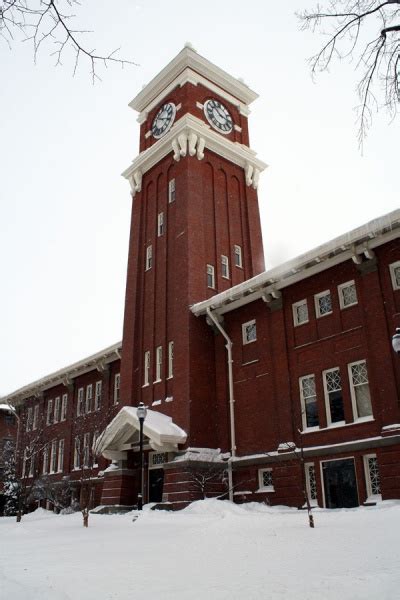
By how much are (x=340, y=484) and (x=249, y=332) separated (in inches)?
349

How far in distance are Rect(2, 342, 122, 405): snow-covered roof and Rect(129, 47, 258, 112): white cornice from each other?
18434 millimetres

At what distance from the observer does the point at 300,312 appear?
2531 centimetres

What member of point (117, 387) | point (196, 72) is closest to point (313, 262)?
point (117, 387)

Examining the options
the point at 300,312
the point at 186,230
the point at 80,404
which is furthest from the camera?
the point at 80,404

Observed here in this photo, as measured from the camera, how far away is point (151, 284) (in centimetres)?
3356

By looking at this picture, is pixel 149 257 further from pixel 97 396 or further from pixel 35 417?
pixel 35 417

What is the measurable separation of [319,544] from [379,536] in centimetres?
144

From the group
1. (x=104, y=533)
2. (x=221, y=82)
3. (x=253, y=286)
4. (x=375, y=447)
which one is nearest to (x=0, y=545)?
(x=104, y=533)

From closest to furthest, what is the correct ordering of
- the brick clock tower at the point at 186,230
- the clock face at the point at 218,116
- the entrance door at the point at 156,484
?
the entrance door at the point at 156,484
the brick clock tower at the point at 186,230
the clock face at the point at 218,116

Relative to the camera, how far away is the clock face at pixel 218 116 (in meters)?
37.4

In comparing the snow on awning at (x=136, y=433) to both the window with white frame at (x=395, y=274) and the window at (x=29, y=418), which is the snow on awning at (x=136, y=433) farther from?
the window at (x=29, y=418)

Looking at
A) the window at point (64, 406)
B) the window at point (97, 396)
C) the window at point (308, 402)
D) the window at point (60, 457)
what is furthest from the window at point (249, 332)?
the window at point (64, 406)

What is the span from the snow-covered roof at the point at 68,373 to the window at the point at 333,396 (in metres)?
16.7

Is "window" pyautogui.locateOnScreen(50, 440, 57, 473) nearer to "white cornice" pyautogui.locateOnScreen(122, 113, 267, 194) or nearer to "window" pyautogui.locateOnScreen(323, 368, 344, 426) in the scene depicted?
"white cornice" pyautogui.locateOnScreen(122, 113, 267, 194)
